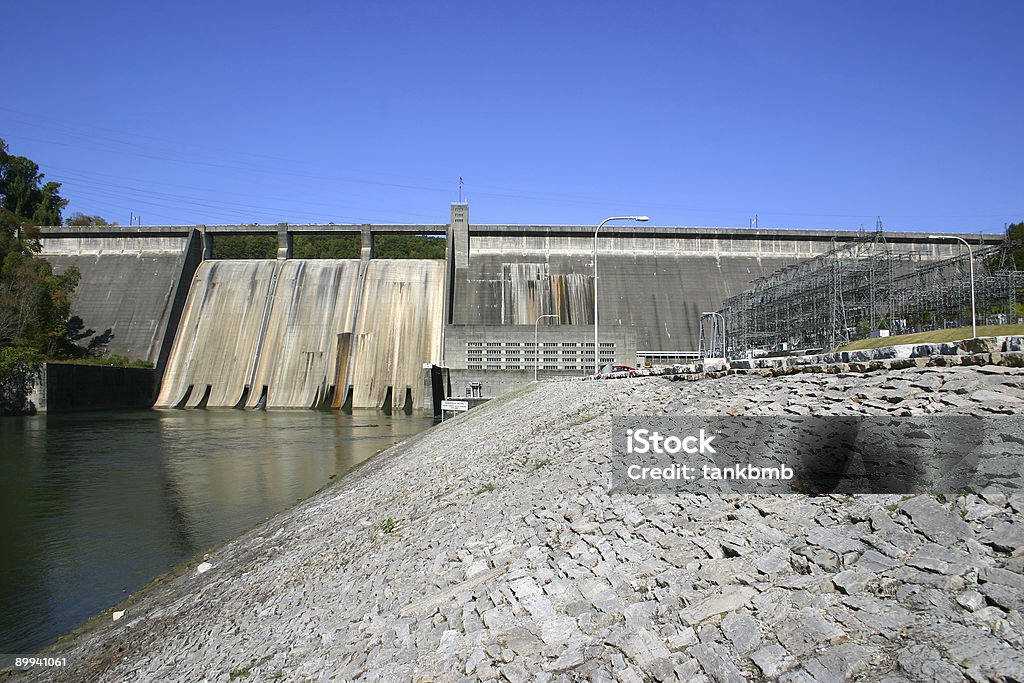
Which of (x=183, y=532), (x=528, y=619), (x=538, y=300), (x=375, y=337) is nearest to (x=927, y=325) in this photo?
(x=538, y=300)

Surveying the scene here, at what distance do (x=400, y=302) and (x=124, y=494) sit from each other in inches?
1235

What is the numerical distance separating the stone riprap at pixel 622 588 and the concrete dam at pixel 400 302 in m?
29.7

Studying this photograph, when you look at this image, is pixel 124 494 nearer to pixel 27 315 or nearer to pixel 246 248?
pixel 27 315

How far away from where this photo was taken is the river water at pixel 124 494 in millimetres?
10133

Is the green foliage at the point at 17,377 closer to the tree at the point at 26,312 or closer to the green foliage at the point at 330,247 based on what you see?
the tree at the point at 26,312

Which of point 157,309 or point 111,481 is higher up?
point 157,309

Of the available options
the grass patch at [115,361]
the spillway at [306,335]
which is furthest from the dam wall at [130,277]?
the spillway at [306,335]

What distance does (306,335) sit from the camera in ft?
151

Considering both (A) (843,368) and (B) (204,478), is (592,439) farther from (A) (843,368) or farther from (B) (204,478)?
(B) (204,478)

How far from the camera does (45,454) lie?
891 inches

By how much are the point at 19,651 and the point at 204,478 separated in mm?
10849

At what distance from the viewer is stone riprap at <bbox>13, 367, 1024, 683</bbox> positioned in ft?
12.9

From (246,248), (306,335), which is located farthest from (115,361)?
(246,248)

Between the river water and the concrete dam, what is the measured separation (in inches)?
402
